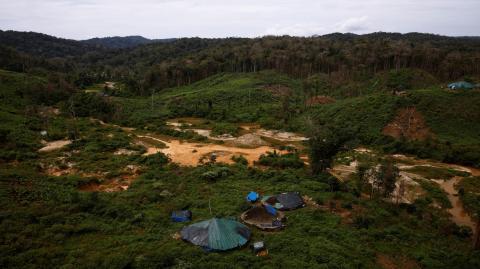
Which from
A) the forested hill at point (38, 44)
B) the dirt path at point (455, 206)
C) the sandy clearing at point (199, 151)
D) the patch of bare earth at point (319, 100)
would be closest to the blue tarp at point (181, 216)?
the sandy clearing at point (199, 151)

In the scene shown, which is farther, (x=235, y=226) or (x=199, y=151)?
(x=199, y=151)

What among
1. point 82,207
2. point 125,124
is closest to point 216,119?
point 125,124

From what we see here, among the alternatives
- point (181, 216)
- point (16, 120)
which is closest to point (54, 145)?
point (16, 120)

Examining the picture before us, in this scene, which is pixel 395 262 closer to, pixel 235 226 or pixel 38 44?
pixel 235 226

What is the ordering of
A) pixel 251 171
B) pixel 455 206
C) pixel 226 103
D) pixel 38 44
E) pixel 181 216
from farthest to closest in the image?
pixel 38 44 → pixel 226 103 → pixel 251 171 → pixel 455 206 → pixel 181 216

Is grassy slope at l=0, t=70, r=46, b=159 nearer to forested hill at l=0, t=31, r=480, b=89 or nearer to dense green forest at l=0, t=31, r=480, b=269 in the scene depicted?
dense green forest at l=0, t=31, r=480, b=269

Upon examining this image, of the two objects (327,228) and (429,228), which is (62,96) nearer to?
(327,228)

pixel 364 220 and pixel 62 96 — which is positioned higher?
pixel 62 96

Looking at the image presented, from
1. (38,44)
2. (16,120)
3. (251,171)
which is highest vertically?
(38,44)
